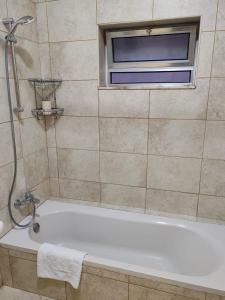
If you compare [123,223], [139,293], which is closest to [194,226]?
[123,223]

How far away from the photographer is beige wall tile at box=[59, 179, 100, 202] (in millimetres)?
2080

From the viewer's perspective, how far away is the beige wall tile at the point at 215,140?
5.43ft

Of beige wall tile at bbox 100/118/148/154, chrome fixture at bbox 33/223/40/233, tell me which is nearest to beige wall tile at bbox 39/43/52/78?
beige wall tile at bbox 100/118/148/154

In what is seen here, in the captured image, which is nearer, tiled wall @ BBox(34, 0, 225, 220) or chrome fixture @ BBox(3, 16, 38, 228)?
chrome fixture @ BBox(3, 16, 38, 228)

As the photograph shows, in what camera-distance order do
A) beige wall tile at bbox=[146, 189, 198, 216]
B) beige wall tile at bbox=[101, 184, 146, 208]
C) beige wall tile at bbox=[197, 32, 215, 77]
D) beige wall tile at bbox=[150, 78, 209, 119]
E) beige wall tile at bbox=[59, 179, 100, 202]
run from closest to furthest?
1. beige wall tile at bbox=[197, 32, 215, 77]
2. beige wall tile at bbox=[150, 78, 209, 119]
3. beige wall tile at bbox=[146, 189, 198, 216]
4. beige wall tile at bbox=[101, 184, 146, 208]
5. beige wall tile at bbox=[59, 179, 100, 202]

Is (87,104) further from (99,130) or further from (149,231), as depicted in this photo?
(149,231)

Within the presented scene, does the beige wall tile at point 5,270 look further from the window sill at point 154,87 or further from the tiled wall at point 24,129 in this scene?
the window sill at point 154,87

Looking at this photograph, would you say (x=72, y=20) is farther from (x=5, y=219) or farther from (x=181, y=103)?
(x=5, y=219)

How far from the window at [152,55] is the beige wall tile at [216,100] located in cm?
26

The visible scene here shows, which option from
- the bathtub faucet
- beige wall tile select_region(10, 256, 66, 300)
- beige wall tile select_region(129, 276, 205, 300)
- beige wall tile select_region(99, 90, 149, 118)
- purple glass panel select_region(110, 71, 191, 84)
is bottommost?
beige wall tile select_region(10, 256, 66, 300)

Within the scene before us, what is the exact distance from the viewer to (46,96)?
77.5 inches

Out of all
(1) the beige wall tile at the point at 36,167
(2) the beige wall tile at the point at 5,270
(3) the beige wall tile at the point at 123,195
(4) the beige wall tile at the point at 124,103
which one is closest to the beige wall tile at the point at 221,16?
(4) the beige wall tile at the point at 124,103

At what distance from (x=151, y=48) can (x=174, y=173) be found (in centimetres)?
104

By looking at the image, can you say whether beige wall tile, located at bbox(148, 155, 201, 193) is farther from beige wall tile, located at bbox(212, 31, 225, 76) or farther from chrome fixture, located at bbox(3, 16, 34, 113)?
chrome fixture, located at bbox(3, 16, 34, 113)
